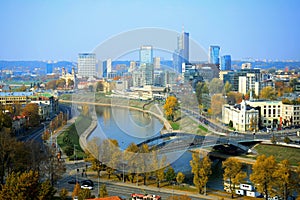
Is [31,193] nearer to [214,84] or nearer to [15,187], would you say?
[15,187]

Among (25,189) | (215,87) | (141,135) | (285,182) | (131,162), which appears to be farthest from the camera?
(215,87)

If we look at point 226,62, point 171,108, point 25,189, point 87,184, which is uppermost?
point 226,62

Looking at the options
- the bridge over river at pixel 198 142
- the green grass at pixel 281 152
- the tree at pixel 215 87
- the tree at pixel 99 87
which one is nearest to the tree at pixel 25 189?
the bridge over river at pixel 198 142

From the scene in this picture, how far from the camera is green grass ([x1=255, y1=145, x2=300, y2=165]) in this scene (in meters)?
6.60

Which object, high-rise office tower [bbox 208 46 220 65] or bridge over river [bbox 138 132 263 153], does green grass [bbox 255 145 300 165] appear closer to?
bridge over river [bbox 138 132 263 153]

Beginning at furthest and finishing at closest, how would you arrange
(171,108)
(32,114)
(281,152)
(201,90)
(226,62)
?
(226,62)
(201,90)
(171,108)
(32,114)
(281,152)

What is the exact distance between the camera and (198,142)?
7.25 m

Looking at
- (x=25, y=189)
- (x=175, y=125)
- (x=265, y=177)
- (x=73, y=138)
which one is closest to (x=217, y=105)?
(x=175, y=125)

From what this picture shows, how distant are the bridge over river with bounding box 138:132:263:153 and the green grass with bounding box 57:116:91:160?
1003 mm

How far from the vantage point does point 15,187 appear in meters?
3.37

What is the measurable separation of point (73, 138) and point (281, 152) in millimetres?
3576

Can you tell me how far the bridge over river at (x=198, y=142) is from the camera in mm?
6754

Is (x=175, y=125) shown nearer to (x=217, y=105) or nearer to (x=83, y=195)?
(x=217, y=105)

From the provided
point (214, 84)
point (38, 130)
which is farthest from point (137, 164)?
point (214, 84)
